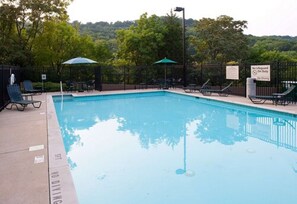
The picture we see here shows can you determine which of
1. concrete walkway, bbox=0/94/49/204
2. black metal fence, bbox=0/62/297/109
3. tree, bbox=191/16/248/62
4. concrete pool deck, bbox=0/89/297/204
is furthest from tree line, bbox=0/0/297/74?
concrete pool deck, bbox=0/89/297/204

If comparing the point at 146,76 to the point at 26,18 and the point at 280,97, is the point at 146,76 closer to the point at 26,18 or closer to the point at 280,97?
the point at 26,18

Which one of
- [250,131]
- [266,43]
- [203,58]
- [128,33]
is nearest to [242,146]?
[250,131]

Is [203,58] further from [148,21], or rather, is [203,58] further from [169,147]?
[169,147]

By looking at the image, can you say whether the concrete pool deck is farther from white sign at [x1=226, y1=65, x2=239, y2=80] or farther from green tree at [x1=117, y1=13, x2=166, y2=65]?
green tree at [x1=117, y1=13, x2=166, y2=65]

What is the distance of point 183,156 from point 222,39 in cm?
2534

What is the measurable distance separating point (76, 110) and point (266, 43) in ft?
107

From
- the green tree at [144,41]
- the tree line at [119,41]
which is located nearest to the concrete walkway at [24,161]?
the tree line at [119,41]

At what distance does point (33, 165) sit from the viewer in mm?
4586

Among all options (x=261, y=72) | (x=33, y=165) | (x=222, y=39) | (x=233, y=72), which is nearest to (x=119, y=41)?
(x=222, y=39)

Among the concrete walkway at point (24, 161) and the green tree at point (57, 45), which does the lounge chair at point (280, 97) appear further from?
the green tree at point (57, 45)

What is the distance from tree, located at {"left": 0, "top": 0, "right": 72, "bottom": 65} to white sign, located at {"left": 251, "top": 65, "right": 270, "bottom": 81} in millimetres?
15555

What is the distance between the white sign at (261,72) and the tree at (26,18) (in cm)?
1555

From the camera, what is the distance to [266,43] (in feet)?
123

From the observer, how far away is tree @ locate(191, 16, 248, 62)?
29094mm
